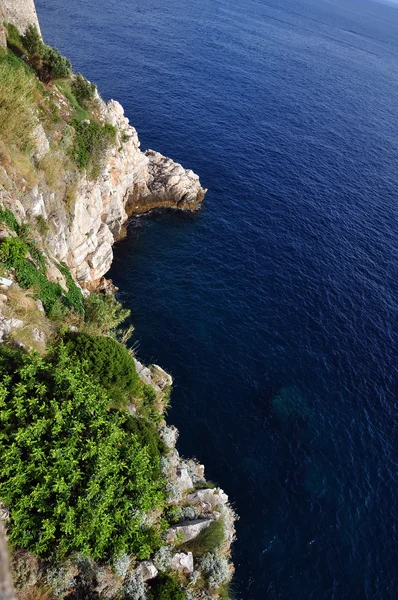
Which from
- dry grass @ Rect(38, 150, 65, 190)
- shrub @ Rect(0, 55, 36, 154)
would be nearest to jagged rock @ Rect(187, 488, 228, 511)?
dry grass @ Rect(38, 150, 65, 190)

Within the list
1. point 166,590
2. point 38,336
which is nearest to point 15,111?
point 38,336

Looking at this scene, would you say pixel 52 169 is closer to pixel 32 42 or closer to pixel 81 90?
pixel 32 42

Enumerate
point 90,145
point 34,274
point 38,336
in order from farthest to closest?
point 90,145, point 34,274, point 38,336

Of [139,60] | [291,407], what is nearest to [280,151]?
[139,60]

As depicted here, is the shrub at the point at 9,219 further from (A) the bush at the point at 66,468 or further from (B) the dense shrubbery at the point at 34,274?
(A) the bush at the point at 66,468

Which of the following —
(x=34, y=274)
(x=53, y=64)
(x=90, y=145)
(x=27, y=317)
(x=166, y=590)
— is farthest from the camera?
(x=90, y=145)

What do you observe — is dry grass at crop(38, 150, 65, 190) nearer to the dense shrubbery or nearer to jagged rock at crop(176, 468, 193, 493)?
Result: the dense shrubbery
